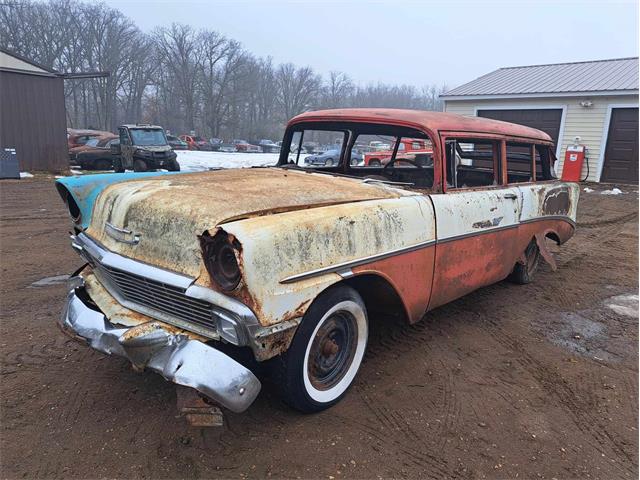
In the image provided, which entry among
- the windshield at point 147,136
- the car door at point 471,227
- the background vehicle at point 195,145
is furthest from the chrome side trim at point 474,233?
the background vehicle at point 195,145

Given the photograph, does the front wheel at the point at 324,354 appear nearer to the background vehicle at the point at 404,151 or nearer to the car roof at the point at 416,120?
the car roof at the point at 416,120

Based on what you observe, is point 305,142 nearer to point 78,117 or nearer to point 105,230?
point 105,230

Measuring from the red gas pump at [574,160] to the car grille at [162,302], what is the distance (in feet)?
49.8

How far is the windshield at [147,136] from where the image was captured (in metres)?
15.8

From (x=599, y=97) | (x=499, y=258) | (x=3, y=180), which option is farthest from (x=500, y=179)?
(x=3, y=180)

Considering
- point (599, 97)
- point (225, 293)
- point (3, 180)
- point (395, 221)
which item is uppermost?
point (599, 97)

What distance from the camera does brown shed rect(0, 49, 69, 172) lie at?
47.7ft

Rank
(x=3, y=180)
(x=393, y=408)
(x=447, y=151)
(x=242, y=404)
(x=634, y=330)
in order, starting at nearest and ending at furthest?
(x=242, y=404) → (x=393, y=408) → (x=447, y=151) → (x=634, y=330) → (x=3, y=180)

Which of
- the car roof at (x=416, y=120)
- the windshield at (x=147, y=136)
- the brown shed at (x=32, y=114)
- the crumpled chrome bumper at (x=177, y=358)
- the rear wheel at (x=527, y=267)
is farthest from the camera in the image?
the windshield at (x=147, y=136)

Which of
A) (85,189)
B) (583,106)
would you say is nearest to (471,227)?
(85,189)

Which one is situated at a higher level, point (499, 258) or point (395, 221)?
point (395, 221)

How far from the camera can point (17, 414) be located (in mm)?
2586

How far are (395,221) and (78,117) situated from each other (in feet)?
192

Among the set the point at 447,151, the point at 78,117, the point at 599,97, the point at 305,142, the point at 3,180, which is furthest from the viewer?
the point at 78,117
